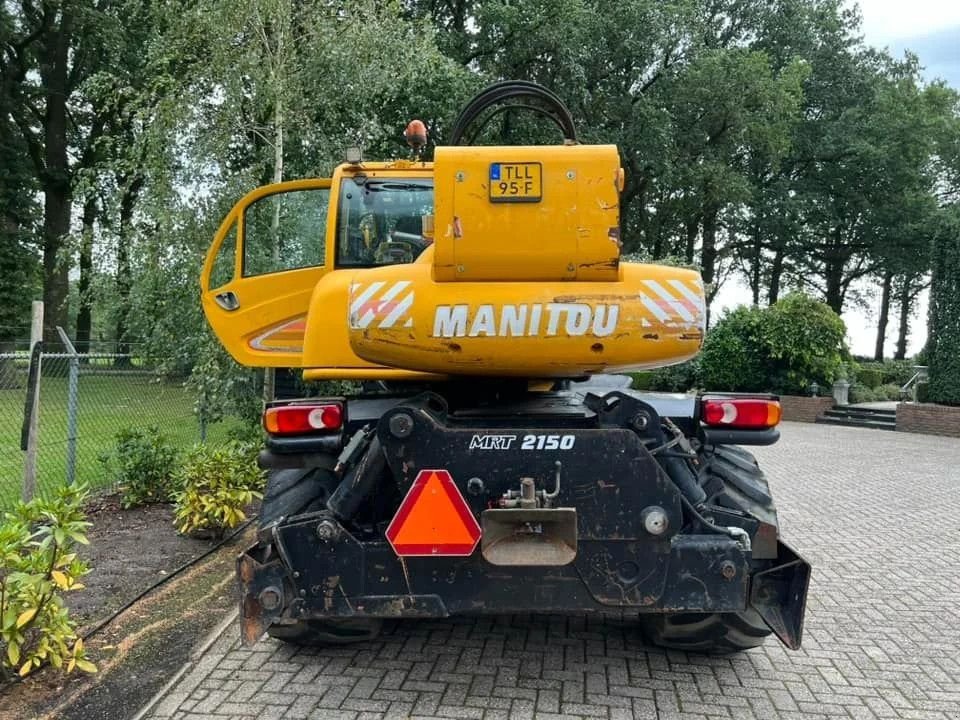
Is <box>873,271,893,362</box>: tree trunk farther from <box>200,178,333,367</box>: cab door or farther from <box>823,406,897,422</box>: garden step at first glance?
<box>200,178,333,367</box>: cab door

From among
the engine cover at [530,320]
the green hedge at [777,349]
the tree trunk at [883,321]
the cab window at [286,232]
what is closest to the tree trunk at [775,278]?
the tree trunk at [883,321]

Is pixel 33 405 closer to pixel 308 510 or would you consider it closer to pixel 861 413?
pixel 308 510

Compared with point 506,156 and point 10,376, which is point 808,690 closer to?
point 506,156

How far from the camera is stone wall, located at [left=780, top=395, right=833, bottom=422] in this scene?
1823 centimetres

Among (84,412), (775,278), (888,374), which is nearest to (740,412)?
(84,412)

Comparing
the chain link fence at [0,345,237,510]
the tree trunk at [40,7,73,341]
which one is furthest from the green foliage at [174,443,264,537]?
the tree trunk at [40,7,73,341]

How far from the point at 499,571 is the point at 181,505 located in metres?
3.61

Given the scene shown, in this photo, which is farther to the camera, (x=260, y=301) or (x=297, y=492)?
(x=260, y=301)

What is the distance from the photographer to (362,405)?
3.57 metres

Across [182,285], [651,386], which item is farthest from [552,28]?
[182,285]

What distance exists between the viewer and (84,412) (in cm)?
715

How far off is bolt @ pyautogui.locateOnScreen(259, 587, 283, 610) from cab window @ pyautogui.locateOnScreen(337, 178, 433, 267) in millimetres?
2077

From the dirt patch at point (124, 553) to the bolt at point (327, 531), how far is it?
6.45 ft

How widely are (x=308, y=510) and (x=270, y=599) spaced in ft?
1.59
